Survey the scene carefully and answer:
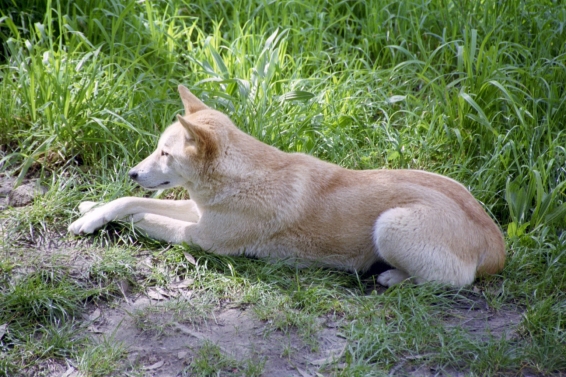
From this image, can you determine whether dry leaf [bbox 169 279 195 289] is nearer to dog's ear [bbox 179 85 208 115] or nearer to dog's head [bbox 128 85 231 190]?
dog's head [bbox 128 85 231 190]

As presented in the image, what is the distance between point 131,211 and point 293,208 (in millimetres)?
1088

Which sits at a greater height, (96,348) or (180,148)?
(180,148)

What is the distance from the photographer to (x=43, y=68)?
5363 mm

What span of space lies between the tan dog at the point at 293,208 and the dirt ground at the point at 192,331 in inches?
13.1

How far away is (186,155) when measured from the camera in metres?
A: 4.44

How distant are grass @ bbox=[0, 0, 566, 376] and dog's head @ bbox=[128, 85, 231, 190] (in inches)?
17.8

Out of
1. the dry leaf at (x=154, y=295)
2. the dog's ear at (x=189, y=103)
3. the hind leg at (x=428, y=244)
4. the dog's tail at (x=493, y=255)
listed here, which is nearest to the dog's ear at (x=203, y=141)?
the dog's ear at (x=189, y=103)

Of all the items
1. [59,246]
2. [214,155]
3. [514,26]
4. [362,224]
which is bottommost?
[59,246]

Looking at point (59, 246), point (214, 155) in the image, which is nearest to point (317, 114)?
point (214, 155)

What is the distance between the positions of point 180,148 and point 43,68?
1.61 metres

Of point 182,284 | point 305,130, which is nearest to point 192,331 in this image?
point 182,284

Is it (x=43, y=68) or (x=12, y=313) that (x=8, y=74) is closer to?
(x=43, y=68)

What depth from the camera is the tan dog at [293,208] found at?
437 cm

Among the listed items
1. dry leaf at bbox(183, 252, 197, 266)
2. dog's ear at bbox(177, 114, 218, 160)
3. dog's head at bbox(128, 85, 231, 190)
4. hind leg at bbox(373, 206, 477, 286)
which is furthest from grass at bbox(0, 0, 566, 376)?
dog's ear at bbox(177, 114, 218, 160)
